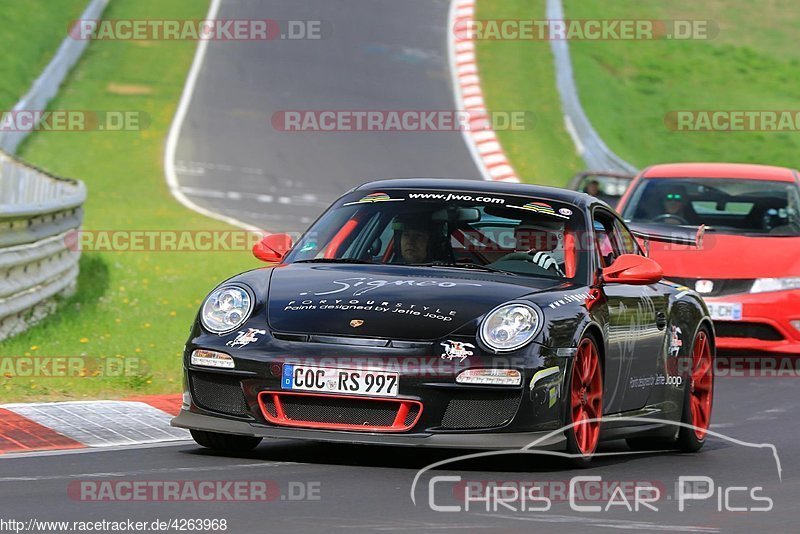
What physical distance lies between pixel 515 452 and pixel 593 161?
875 inches

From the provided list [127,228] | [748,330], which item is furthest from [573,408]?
[127,228]

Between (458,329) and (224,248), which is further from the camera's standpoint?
(224,248)

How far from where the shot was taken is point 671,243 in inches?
524

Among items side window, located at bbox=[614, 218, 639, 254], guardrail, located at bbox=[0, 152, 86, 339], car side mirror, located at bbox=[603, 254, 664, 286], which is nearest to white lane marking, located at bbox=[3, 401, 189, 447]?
car side mirror, located at bbox=[603, 254, 664, 286]

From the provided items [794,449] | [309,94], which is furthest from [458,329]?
[309,94]

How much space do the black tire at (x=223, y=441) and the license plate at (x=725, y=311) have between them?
6133 millimetres

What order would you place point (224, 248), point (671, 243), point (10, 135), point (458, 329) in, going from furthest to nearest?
point (10, 135)
point (224, 248)
point (671, 243)
point (458, 329)

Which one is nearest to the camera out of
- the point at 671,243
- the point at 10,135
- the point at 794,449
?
the point at 794,449

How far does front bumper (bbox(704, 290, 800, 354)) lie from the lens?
1295 cm

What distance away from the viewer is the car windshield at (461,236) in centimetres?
820

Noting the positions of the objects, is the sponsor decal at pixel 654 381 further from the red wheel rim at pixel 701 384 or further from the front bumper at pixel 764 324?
the front bumper at pixel 764 324

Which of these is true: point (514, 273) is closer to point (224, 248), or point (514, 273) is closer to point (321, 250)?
point (321, 250)

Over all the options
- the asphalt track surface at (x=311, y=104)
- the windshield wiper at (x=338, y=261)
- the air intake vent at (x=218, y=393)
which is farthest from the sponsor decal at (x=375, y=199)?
the asphalt track surface at (x=311, y=104)

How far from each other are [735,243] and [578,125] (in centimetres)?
1797
